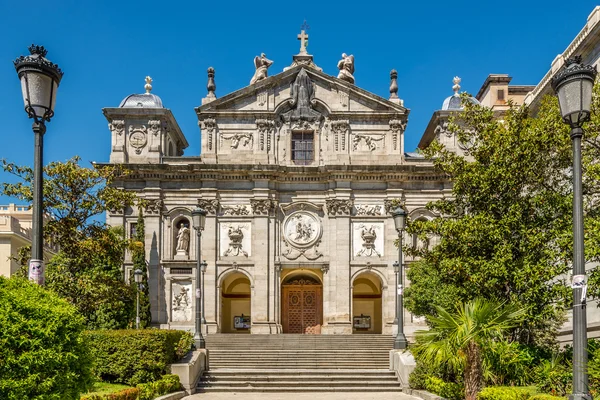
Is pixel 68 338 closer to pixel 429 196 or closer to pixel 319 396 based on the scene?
pixel 319 396

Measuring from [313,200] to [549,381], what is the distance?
25408 mm

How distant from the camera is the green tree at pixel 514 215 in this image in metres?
19.5

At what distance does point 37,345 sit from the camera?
938cm

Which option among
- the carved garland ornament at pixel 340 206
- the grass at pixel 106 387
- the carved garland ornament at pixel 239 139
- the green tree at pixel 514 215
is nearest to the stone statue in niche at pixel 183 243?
the carved garland ornament at pixel 239 139

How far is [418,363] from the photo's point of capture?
22.9 meters

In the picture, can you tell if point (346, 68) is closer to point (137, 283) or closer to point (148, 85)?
point (148, 85)

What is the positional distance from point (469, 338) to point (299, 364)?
48.3 feet

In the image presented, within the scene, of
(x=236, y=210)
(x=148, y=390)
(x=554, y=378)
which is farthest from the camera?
(x=236, y=210)

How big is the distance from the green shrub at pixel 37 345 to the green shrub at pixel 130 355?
12.0 meters

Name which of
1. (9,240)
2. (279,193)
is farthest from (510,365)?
(9,240)

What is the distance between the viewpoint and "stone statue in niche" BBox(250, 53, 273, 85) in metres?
41.7

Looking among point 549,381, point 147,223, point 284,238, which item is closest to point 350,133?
point 284,238

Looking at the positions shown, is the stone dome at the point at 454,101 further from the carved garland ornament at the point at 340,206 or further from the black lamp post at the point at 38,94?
the black lamp post at the point at 38,94

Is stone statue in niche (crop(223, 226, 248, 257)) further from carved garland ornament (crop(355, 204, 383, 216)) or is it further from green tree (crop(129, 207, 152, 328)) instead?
carved garland ornament (crop(355, 204, 383, 216))
